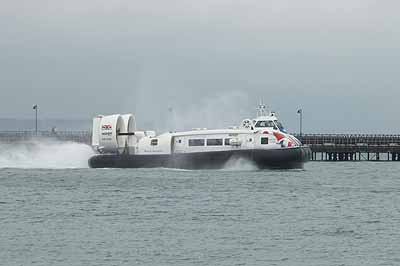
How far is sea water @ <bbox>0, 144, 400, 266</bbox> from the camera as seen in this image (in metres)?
31.4

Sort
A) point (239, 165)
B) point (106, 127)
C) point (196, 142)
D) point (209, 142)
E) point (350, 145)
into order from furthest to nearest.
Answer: point (350, 145) → point (106, 127) → point (196, 142) → point (209, 142) → point (239, 165)

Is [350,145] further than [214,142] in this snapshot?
Yes

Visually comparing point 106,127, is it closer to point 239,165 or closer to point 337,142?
point 239,165

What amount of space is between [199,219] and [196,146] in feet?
79.1

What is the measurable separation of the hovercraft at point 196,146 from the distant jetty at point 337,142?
3104 centimetres

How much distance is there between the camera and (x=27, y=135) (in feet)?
369

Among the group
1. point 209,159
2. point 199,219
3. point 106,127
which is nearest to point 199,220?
point 199,219

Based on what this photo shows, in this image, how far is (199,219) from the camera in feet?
130

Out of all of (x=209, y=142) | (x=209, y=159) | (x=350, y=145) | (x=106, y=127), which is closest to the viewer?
(x=209, y=159)

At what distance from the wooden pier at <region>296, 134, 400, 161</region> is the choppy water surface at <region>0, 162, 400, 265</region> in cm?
3854

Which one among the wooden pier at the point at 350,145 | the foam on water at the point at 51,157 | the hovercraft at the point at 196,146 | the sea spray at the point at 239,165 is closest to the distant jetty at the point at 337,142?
the wooden pier at the point at 350,145

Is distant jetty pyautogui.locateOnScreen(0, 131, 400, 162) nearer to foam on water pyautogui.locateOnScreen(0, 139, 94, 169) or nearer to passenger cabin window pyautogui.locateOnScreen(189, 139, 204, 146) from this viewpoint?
foam on water pyautogui.locateOnScreen(0, 139, 94, 169)

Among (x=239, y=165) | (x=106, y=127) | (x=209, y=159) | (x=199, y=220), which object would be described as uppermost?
(x=106, y=127)

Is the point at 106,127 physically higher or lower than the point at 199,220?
higher
